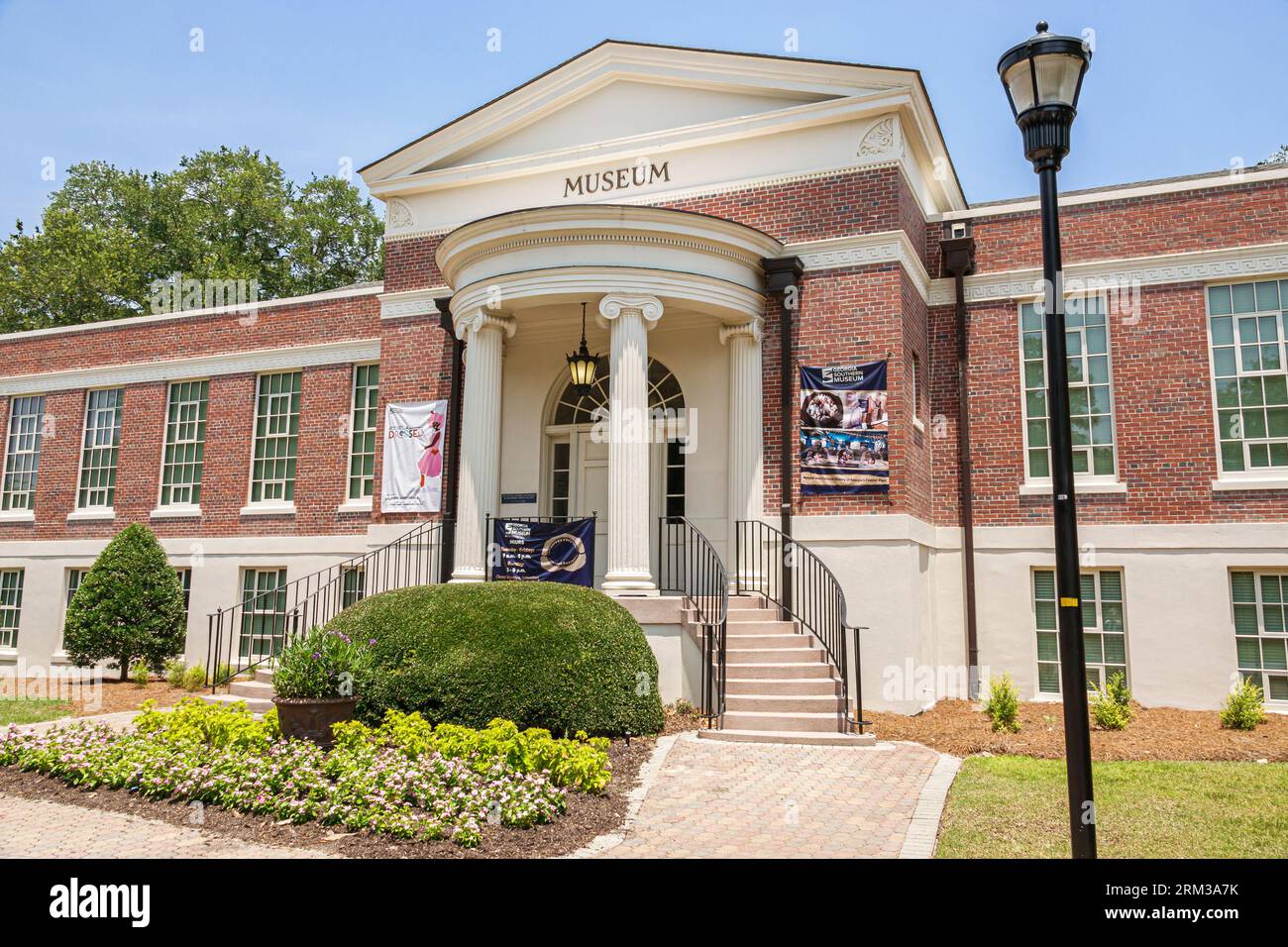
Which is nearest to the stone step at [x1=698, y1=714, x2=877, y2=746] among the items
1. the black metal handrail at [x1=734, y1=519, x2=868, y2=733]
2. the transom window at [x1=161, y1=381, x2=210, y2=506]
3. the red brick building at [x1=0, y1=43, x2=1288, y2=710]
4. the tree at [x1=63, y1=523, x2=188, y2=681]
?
the red brick building at [x1=0, y1=43, x2=1288, y2=710]

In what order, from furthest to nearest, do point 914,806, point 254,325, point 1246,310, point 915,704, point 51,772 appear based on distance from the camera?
point 254,325 → point 1246,310 → point 915,704 → point 51,772 → point 914,806

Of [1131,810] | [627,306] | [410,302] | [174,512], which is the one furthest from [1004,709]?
[174,512]

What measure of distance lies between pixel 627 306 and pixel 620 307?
9 centimetres

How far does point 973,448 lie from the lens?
14.4 meters

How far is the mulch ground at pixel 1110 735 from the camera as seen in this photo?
974cm

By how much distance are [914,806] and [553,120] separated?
1249cm

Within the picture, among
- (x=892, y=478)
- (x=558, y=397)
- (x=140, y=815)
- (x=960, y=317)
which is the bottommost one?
(x=140, y=815)

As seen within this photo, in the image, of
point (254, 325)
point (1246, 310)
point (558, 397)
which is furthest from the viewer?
point (254, 325)

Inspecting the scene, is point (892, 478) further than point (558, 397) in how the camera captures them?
No

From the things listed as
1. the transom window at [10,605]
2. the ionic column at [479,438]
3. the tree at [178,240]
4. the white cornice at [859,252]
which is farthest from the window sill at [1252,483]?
the tree at [178,240]

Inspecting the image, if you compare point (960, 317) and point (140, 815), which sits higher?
point (960, 317)

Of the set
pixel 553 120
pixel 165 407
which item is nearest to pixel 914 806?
pixel 553 120

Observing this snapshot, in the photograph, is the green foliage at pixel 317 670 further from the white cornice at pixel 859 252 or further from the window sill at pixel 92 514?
the window sill at pixel 92 514

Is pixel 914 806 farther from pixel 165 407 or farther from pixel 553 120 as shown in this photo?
pixel 165 407
